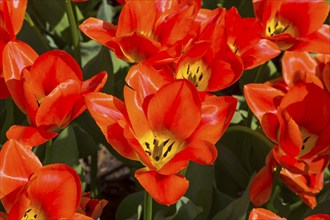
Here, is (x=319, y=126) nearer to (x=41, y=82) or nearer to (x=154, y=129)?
(x=154, y=129)

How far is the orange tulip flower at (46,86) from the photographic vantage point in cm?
115

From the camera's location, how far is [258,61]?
4.35 feet

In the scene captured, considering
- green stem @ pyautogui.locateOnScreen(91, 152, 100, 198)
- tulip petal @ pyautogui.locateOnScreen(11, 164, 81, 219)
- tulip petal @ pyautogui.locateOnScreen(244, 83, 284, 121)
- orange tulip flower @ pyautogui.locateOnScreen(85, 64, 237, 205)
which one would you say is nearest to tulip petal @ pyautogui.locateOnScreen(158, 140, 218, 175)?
orange tulip flower @ pyautogui.locateOnScreen(85, 64, 237, 205)

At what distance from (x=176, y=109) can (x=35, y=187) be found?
249 millimetres

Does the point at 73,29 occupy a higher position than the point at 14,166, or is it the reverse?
the point at 14,166

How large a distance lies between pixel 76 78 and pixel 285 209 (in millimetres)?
659

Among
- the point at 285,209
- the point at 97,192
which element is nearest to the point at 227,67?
the point at 285,209

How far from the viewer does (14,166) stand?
104cm

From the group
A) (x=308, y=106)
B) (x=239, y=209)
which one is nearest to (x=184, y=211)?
(x=239, y=209)

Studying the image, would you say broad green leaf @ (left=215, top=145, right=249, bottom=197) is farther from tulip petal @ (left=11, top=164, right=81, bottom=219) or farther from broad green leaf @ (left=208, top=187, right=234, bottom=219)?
tulip petal @ (left=11, top=164, right=81, bottom=219)

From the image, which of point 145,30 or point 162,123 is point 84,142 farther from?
point 162,123

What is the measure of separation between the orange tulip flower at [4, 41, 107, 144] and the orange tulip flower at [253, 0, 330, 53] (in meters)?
0.40

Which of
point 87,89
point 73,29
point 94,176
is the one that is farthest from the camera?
point 94,176

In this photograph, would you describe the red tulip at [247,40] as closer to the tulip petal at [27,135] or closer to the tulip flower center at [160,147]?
the tulip flower center at [160,147]
